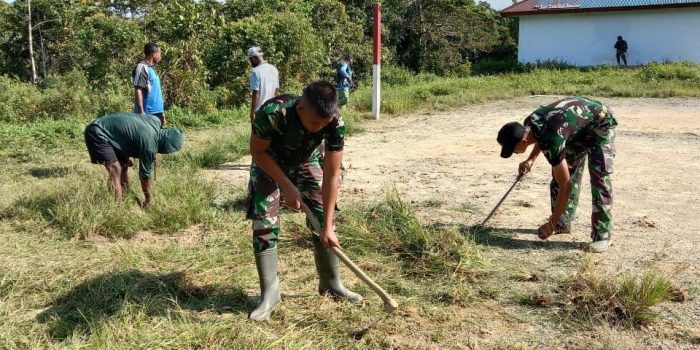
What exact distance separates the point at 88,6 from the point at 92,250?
19824 millimetres

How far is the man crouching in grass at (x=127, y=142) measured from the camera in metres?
5.16

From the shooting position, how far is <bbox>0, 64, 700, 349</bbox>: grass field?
308 cm

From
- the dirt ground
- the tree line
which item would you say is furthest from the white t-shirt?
the tree line

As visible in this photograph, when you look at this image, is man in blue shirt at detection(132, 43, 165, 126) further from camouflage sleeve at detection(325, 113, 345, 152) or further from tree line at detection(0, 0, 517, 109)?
tree line at detection(0, 0, 517, 109)

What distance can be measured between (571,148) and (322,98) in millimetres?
2489

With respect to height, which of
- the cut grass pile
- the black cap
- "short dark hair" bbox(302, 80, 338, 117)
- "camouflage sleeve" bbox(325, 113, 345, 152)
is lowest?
the cut grass pile

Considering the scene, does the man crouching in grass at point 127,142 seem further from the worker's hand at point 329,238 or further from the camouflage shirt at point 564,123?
the camouflage shirt at point 564,123

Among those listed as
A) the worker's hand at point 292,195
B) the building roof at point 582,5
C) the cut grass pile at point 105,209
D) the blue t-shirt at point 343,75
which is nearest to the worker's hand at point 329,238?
the worker's hand at point 292,195

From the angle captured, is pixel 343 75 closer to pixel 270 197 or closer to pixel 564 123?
pixel 564 123

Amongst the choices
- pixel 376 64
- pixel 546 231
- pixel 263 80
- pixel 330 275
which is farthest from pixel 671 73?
pixel 330 275

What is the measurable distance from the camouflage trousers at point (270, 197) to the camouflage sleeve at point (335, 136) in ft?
1.11

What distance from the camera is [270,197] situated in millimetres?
3279

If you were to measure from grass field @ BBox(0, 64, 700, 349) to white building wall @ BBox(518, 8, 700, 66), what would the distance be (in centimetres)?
2057

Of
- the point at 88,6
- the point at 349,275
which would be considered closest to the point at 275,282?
the point at 349,275
